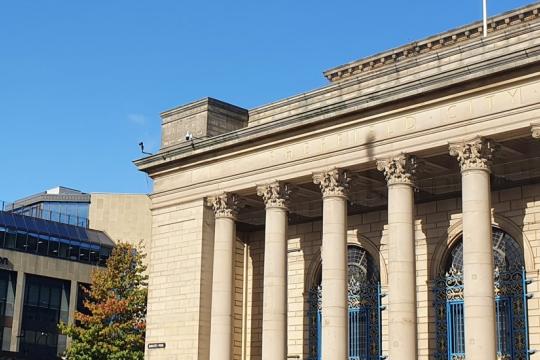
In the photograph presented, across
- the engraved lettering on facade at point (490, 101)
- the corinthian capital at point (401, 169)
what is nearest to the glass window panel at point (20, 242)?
the corinthian capital at point (401, 169)

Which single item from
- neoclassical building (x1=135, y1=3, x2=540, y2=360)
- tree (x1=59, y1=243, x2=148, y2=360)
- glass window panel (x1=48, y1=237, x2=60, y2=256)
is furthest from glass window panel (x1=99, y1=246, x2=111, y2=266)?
neoclassical building (x1=135, y1=3, x2=540, y2=360)

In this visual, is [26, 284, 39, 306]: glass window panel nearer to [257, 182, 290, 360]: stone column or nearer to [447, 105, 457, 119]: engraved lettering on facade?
[257, 182, 290, 360]: stone column

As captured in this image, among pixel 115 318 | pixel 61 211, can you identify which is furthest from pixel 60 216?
pixel 115 318

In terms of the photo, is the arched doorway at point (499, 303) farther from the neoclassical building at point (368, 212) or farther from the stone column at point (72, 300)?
A: the stone column at point (72, 300)

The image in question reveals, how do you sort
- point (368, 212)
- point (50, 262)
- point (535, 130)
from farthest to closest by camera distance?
1. point (50, 262)
2. point (368, 212)
3. point (535, 130)

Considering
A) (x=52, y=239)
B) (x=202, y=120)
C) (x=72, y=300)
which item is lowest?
(x=72, y=300)

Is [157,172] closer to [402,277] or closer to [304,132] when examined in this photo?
[304,132]

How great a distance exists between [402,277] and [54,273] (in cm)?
4451

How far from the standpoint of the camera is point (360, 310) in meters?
36.5

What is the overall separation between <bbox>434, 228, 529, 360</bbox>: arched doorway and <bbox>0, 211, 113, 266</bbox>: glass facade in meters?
41.4

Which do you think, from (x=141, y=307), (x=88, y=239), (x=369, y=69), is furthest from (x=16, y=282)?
(x=369, y=69)

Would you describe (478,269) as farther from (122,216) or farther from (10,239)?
(122,216)

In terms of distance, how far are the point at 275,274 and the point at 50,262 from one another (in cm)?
3878

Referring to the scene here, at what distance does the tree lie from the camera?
5106 centimetres
